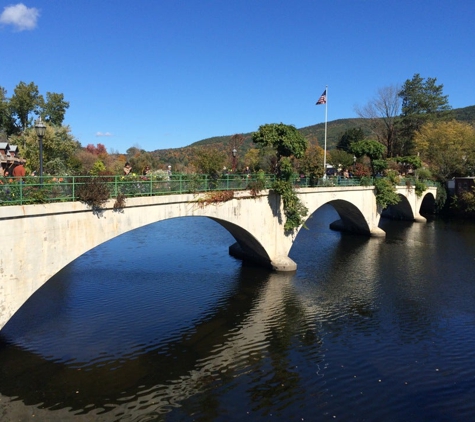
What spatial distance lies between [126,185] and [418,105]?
65.0m

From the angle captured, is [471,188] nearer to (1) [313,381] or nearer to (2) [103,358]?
(1) [313,381]

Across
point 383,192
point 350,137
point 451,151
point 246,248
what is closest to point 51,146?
point 246,248

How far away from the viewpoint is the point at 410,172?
51031 mm

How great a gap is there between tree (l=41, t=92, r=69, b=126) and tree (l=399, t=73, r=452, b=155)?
173 feet

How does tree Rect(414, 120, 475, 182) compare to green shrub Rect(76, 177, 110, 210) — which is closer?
green shrub Rect(76, 177, 110, 210)

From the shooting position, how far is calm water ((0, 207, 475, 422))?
9695 mm

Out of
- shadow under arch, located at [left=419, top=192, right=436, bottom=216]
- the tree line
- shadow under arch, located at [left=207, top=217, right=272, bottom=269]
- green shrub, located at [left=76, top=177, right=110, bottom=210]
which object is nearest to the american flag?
the tree line

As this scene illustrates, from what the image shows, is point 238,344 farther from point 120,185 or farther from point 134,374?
point 120,185

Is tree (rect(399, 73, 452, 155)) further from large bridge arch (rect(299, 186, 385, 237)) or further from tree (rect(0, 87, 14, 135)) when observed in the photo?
tree (rect(0, 87, 14, 135))

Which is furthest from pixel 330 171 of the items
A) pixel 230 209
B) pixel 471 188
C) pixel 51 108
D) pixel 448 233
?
pixel 230 209

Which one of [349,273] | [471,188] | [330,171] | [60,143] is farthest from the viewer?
[330,171]

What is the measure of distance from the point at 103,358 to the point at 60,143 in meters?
29.0

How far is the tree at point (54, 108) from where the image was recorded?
44.6 m

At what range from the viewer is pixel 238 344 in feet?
43.4
